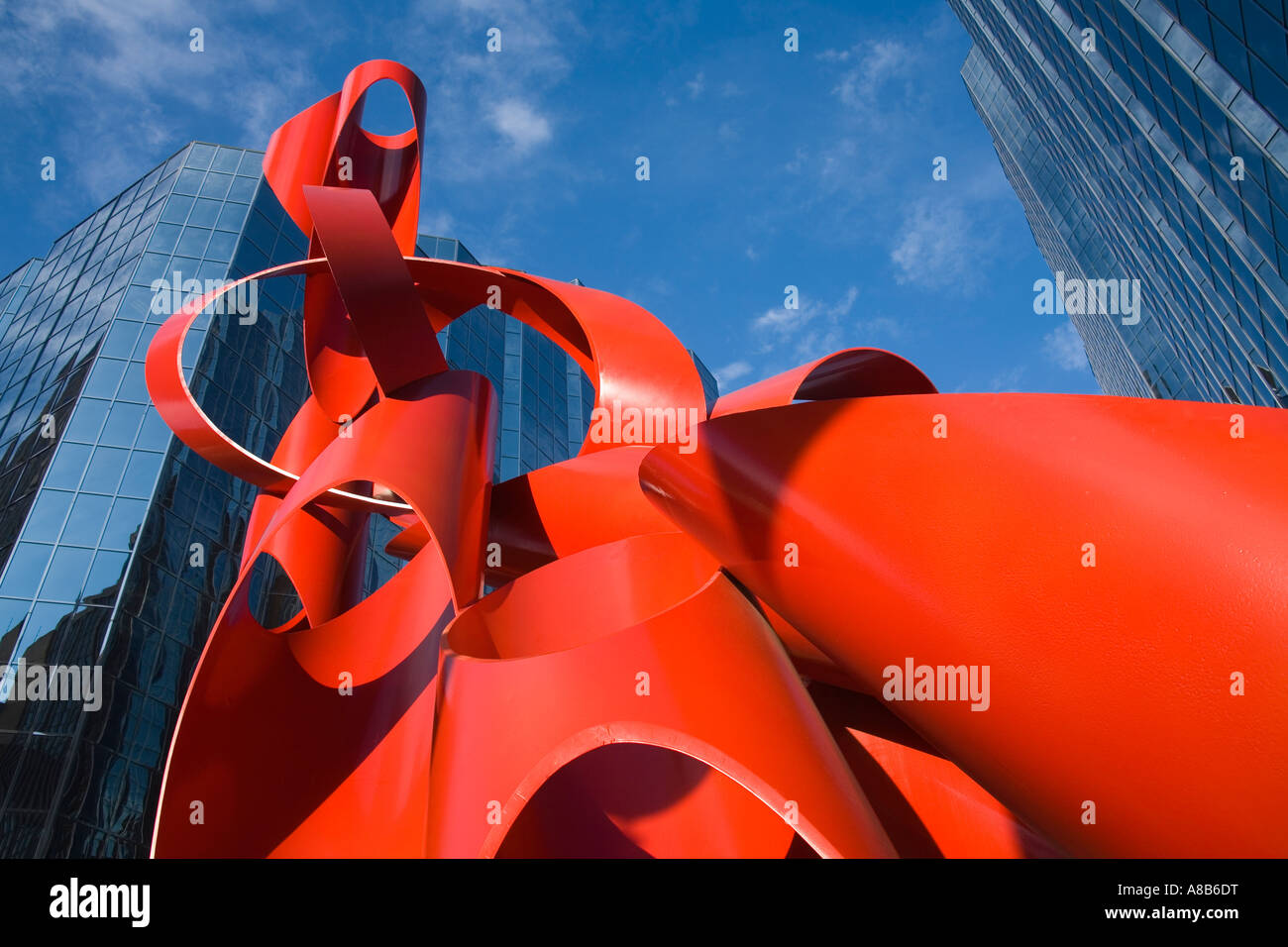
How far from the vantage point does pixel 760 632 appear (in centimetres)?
502

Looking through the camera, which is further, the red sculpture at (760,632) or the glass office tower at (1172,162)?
the glass office tower at (1172,162)

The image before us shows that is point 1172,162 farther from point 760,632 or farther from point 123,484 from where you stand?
point 123,484

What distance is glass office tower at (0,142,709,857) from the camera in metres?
16.2

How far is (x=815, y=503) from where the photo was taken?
173 inches

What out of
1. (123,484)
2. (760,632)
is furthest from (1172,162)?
(123,484)

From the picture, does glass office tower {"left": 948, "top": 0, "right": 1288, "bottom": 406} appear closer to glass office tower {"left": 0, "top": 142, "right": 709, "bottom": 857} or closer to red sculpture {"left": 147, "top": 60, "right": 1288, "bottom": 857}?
red sculpture {"left": 147, "top": 60, "right": 1288, "bottom": 857}

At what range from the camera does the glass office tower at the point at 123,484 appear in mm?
16219

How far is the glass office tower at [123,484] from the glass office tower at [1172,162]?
24.4 metres

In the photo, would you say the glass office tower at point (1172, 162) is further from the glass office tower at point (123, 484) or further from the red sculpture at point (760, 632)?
the glass office tower at point (123, 484)

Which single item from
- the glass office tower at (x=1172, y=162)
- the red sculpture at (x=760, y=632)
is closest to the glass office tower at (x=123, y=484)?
the red sculpture at (x=760, y=632)

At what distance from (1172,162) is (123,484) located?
30.8 m
